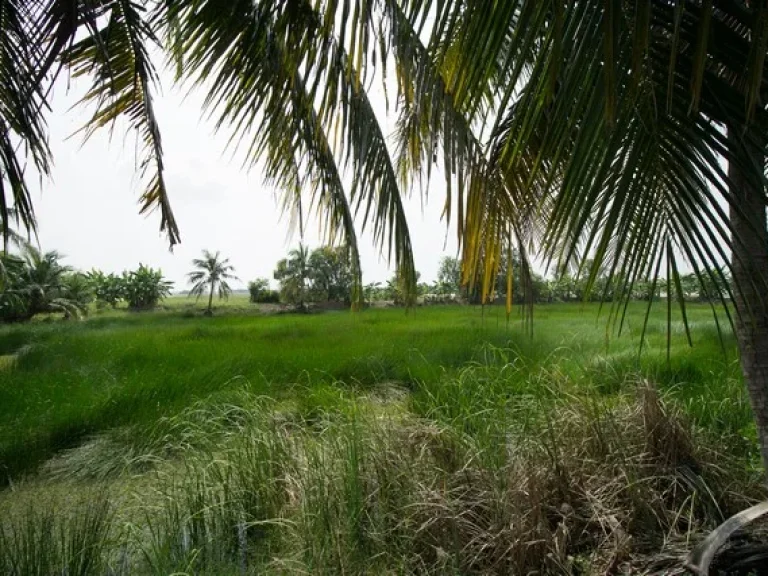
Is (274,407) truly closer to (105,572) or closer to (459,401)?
(459,401)

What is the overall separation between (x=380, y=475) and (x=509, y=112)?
1.47 meters

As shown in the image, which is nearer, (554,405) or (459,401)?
(554,405)

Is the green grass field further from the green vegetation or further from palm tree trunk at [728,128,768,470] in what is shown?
the green vegetation

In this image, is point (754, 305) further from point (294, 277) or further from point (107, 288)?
point (107, 288)

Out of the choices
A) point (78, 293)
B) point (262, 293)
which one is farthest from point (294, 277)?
point (78, 293)

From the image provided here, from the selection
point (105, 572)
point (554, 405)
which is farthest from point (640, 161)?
point (105, 572)

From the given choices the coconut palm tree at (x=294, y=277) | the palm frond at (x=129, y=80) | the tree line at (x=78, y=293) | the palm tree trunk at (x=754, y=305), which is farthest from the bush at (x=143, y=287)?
the palm tree trunk at (x=754, y=305)

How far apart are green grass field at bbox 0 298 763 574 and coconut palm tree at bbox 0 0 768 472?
2.21 ft

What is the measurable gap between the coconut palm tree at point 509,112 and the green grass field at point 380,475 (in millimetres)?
674

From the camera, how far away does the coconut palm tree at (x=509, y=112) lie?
0.79m

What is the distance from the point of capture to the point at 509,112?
181 cm

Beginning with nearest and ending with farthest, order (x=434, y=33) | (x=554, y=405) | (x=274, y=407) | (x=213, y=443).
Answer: (x=434, y=33) → (x=554, y=405) → (x=213, y=443) → (x=274, y=407)

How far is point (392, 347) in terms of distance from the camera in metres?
4.89

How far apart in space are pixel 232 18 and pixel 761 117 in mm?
1496
